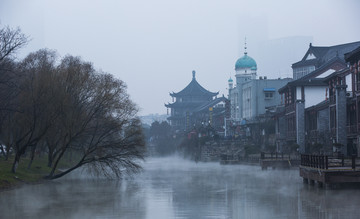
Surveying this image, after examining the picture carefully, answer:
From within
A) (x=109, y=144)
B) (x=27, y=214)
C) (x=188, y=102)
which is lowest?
(x=27, y=214)

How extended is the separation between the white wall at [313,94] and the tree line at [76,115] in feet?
96.0

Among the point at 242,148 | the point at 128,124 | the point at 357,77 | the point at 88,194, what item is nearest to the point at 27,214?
the point at 88,194

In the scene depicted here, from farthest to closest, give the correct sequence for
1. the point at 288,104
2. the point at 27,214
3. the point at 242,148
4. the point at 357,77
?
1. the point at 242,148
2. the point at 288,104
3. the point at 357,77
4. the point at 27,214

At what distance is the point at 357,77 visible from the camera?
4619 cm

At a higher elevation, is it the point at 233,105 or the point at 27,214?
the point at 233,105

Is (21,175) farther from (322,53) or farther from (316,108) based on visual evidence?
(322,53)

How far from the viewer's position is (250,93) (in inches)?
3925

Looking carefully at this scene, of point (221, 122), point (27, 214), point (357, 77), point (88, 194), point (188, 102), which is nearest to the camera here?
point (27, 214)

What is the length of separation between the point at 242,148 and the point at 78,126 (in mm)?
51397

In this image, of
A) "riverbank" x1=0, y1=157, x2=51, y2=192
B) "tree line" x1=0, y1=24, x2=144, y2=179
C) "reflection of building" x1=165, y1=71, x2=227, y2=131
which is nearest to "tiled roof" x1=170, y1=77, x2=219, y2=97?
"reflection of building" x1=165, y1=71, x2=227, y2=131

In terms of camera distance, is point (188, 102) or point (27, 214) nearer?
point (27, 214)

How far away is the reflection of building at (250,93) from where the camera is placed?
9669 centimetres

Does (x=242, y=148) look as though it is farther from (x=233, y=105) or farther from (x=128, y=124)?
(x=128, y=124)

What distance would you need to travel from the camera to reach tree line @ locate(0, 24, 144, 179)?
3812 centimetres
